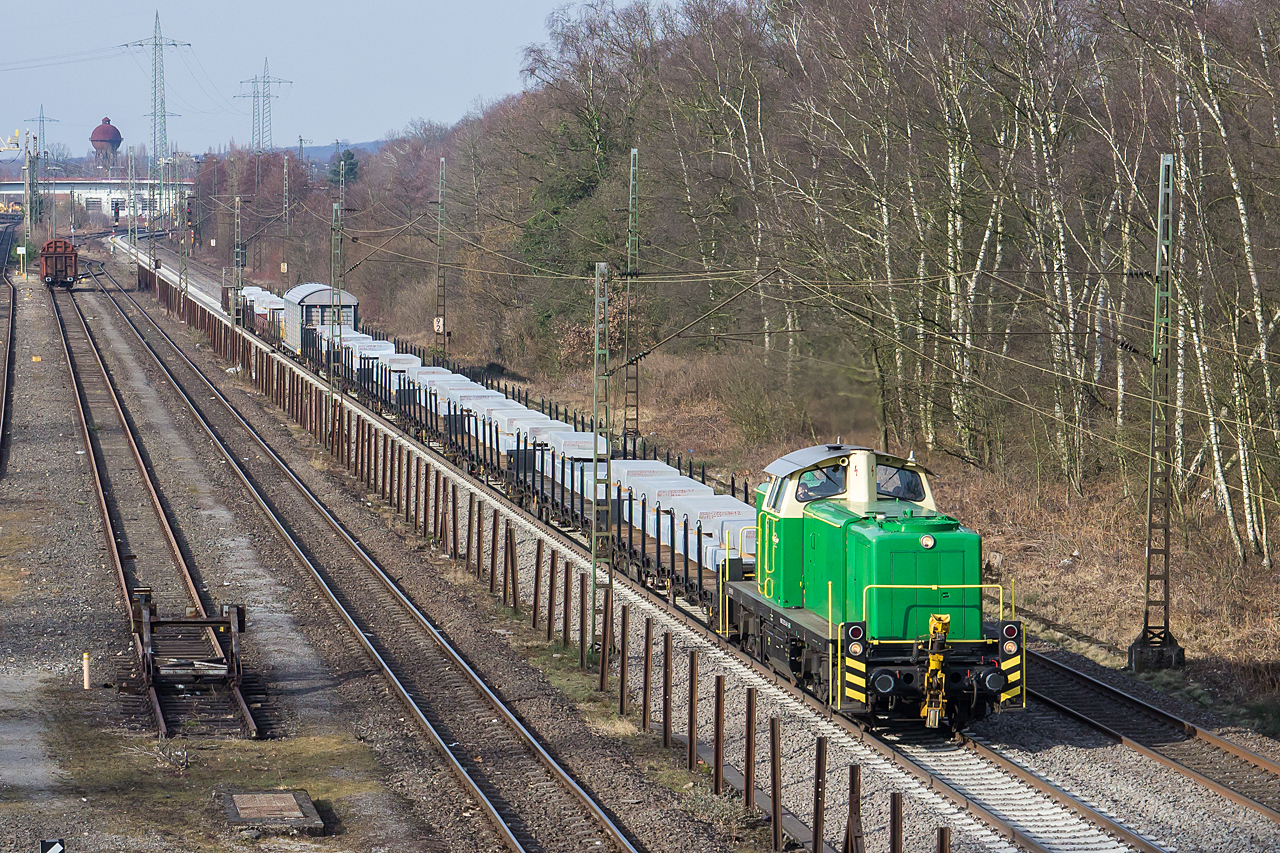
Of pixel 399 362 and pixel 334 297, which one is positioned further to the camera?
pixel 334 297

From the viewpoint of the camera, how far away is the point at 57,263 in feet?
316

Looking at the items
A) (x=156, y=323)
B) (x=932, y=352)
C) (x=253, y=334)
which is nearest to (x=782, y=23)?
(x=932, y=352)

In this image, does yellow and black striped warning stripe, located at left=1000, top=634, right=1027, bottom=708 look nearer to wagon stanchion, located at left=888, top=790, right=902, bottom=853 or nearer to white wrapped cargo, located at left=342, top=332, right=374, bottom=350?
wagon stanchion, located at left=888, top=790, right=902, bottom=853

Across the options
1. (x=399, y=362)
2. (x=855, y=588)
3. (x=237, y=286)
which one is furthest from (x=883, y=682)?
(x=237, y=286)

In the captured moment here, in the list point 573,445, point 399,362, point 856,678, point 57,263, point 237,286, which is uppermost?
point 57,263

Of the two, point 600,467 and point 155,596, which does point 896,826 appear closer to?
point 155,596

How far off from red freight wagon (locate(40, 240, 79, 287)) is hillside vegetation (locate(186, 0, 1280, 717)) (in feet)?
190

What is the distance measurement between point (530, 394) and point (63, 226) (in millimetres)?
142912

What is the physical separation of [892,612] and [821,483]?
2.38 meters

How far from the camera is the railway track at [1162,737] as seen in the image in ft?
47.4

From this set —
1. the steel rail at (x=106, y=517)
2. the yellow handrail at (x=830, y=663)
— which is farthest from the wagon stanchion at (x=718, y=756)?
the steel rail at (x=106, y=517)

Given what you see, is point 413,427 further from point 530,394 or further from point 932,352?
point 932,352

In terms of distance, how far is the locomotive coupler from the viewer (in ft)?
50.0

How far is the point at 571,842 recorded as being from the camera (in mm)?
13406
